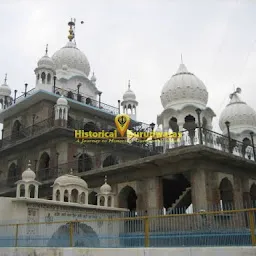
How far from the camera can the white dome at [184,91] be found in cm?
2089

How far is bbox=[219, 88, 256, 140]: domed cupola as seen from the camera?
82.0 ft

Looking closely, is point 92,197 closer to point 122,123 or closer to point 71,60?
point 122,123

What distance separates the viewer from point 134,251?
8.62 m

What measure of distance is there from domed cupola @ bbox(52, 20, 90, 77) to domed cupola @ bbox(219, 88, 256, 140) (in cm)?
1227

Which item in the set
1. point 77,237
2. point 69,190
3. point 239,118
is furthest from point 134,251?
point 239,118

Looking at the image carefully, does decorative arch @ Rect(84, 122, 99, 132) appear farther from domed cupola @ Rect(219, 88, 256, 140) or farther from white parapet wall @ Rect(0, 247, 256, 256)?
white parapet wall @ Rect(0, 247, 256, 256)

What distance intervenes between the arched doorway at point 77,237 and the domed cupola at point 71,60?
2084 centimetres

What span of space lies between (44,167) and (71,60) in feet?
32.3

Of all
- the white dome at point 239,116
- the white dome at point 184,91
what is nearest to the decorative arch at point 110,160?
the white dome at point 184,91

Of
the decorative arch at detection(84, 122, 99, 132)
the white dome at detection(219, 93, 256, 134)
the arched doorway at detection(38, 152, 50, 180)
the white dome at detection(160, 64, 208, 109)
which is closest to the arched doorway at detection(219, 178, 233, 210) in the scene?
the white dome at detection(160, 64, 208, 109)

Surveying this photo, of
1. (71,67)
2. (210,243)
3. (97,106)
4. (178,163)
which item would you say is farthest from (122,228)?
(71,67)

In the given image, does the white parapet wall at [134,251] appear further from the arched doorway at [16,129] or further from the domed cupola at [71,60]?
the domed cupola at [71,60]

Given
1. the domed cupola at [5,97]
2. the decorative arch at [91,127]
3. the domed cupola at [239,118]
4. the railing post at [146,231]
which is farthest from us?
the domed cupola at [5,97]

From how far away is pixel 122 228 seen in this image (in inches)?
388
